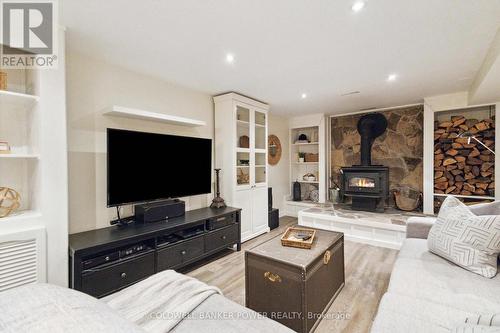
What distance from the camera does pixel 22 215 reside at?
167 centimetres

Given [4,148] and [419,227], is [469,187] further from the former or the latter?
[4,148]

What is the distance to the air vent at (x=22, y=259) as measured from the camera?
151 centimetres

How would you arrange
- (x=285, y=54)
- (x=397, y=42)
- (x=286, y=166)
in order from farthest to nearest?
(x=286, y=166)
(x=285, y=54)
(x=397, y=42)

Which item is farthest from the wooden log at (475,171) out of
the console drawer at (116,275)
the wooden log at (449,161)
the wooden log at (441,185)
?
the console drawer at (116,275)

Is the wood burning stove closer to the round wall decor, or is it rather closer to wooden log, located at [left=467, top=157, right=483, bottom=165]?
wooden log, located at [left=467, top=157, right=483, bottom=165]

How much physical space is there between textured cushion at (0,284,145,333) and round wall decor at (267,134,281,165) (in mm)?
4123

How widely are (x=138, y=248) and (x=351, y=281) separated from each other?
2.16 m

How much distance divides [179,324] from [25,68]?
2.35m

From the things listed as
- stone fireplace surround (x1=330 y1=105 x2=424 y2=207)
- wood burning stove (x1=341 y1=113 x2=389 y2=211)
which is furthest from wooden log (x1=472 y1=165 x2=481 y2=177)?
wood burning stove (x1=341 y1=113 x2=389 y2=211)

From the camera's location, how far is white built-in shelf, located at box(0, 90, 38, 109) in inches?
63.1

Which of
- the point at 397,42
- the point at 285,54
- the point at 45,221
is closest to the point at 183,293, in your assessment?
the point at 45,221

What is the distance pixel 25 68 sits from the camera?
1.89 m

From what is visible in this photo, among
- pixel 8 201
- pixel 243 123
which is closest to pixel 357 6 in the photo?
pixel 243 123

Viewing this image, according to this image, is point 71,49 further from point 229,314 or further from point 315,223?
point 315,223
